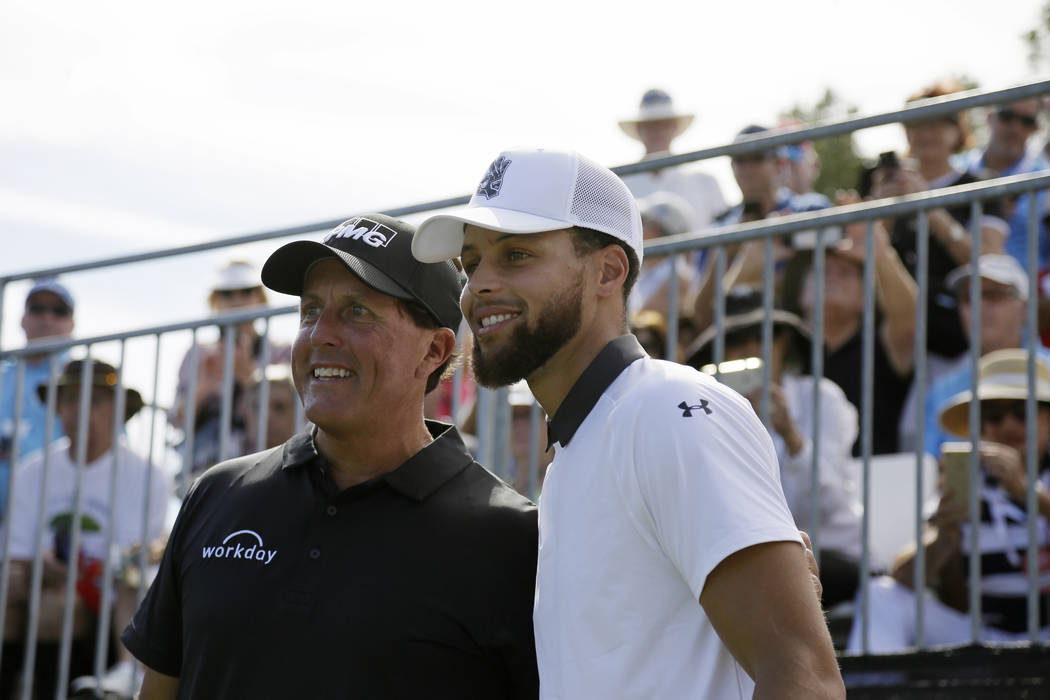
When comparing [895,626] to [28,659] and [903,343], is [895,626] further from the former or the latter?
[28,659]

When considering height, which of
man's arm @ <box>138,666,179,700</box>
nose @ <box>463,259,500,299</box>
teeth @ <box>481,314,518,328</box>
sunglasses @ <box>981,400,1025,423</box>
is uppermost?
nose @ <box>463,259,500,299</box>

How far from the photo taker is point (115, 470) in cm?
554

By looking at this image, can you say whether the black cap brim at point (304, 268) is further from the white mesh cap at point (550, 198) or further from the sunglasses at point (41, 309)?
the sunglasses at point (41, 309)

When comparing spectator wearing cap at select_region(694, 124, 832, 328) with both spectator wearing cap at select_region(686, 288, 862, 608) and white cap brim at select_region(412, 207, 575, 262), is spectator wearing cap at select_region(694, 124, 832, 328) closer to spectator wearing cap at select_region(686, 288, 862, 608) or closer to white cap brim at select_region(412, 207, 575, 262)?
spectator wearing cap at select_region(686, 288, 862, 608)

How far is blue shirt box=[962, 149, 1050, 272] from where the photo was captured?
5355 mm

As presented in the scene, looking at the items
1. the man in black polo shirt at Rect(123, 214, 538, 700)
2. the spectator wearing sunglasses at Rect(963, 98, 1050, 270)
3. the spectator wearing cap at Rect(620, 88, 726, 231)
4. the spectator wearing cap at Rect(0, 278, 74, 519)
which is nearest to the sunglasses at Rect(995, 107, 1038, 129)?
the spectator wearing sunglasses at Rect(963, 98, 1050, 270)

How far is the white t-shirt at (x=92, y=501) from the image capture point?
566 centimetres

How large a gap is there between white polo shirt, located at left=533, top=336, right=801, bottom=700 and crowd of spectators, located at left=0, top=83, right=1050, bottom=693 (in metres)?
2.18

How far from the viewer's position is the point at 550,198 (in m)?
2.61

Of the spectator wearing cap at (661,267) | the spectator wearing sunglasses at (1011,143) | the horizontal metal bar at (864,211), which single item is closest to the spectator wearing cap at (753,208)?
the spectator wearing cap at (661,267)

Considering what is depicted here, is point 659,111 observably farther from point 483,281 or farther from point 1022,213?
point 483,281

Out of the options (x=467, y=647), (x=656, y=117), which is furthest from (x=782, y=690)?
(x=656, y=117)

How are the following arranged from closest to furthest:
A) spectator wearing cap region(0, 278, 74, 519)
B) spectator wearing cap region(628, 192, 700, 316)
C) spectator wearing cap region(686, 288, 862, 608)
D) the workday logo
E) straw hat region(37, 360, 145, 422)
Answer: the workday logo → spectator wearing cap region(686, 288, 862, 608) → straw hat region(37, 360, 145, 422) → spectator wearing cap region(628, 192, 700, 316) → spectator wearing cap region(0, 278, 74, 519)

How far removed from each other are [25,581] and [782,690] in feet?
14.8
